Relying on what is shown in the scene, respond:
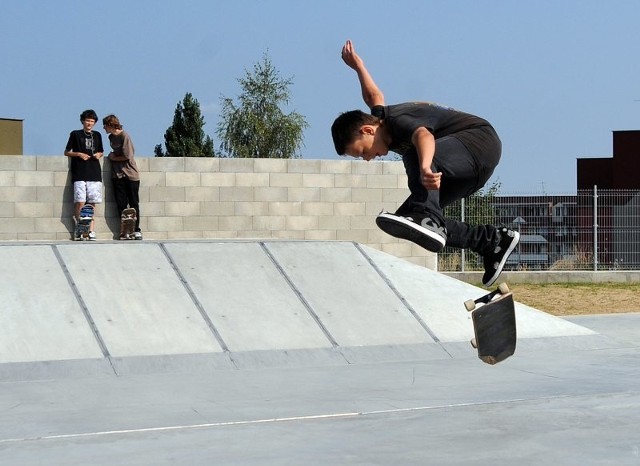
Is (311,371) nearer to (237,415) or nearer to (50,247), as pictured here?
(237,415)

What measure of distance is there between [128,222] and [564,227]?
1220 cm

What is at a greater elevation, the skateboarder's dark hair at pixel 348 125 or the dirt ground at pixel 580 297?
the skateboarder's dark hair at pixel 348 125

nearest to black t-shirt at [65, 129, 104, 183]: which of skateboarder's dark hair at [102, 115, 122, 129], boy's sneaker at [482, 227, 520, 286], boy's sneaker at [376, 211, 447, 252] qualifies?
skateboarder's dark hair at [102, 115, 122, 129]

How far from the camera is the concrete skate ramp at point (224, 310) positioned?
34.8ft

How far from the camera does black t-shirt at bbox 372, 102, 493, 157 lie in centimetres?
582

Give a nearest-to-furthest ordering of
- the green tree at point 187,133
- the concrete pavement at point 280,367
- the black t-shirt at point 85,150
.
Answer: the concrete pavement at point 280,367 → the black t-shirt at point 85,150 → the green tree at point 187,133

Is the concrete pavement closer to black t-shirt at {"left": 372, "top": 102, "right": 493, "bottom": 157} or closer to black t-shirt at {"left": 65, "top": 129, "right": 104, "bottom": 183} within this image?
black t-shirt at {"left": 372, "top": 102, "right": 493, "bottom": 157}

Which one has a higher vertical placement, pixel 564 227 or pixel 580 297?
pixel 564 227

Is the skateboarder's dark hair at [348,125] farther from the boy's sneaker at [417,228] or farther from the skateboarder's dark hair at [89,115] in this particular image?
the skateboarder's dark hair at [89,115]

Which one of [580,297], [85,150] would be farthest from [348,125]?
[580,297]

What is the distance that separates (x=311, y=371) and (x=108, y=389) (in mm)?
2069

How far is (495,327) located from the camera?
659cm

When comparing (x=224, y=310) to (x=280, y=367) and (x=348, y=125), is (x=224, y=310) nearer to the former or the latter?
(x=280, y=367)

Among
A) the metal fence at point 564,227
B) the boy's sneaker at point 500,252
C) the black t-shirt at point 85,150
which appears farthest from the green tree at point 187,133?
the boy's sneaker at point 500,252
